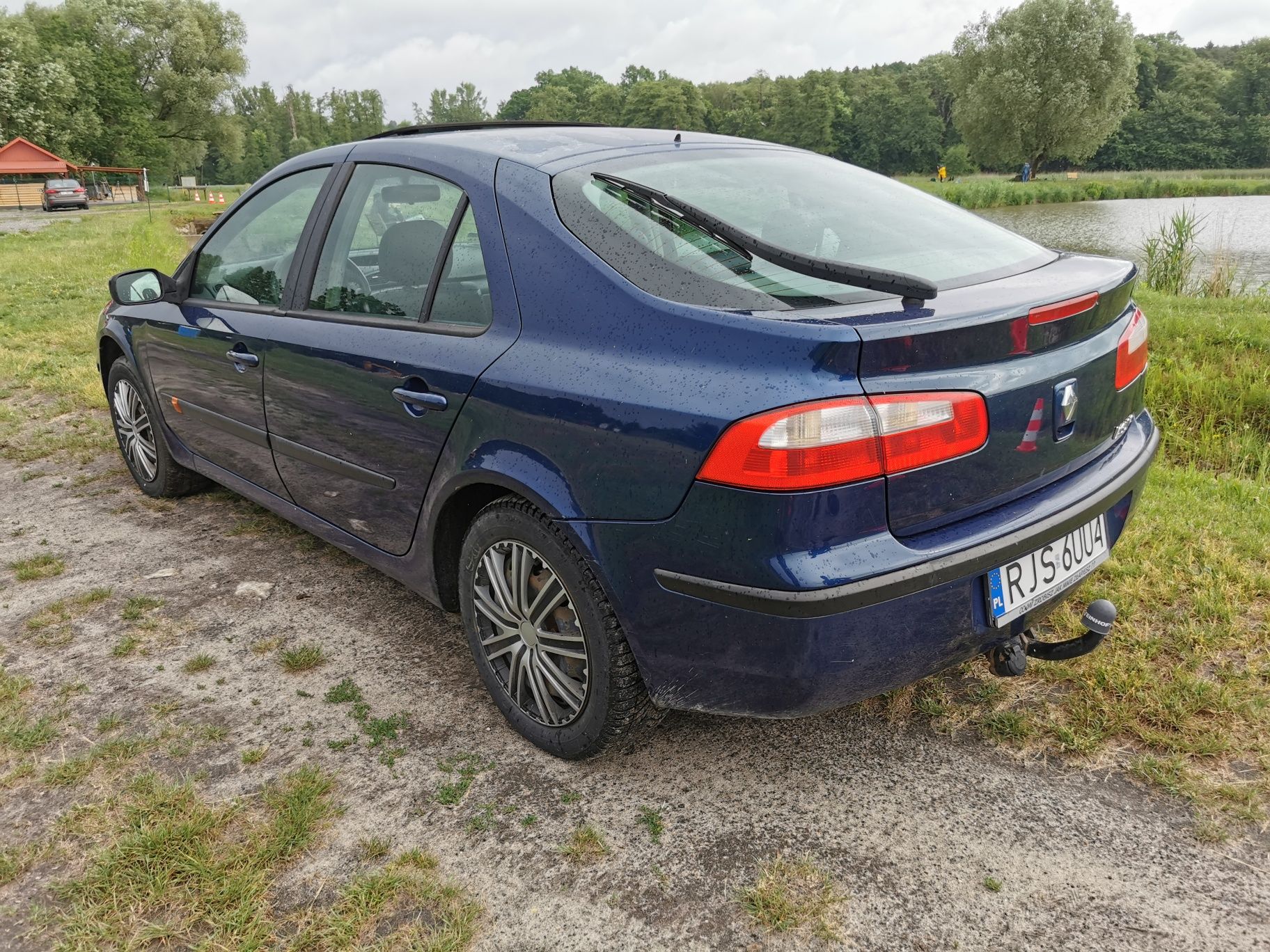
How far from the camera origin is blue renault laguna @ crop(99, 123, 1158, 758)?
6.07ft

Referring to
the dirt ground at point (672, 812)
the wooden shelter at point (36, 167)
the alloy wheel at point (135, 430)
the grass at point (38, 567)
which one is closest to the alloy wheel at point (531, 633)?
the dirt ground at point (672, 812)

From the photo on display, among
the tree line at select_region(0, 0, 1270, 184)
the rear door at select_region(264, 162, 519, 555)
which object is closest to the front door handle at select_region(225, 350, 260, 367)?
the rear door at select_region(264, 162, 519, 555)

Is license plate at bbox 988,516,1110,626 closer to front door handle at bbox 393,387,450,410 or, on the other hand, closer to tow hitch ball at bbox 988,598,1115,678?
tow hitch ball at bbox 988,598,1115,678

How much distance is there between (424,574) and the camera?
9.14 ft

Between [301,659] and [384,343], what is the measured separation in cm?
112

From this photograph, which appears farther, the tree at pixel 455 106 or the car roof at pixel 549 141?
the tree at pixel 455 106

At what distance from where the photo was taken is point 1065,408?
2.14 meters

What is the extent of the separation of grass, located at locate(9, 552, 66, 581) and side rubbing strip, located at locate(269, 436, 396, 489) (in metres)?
1.28

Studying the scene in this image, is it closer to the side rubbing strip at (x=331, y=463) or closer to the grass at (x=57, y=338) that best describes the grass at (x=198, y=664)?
the side rubbing strip at (x=331, y=463)

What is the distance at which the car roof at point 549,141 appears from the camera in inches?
101

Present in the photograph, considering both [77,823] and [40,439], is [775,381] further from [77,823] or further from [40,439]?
[40,439]

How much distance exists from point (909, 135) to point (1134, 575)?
316ft

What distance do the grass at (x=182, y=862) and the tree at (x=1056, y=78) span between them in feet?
181

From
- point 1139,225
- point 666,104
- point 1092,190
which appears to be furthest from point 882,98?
point 1139,225
